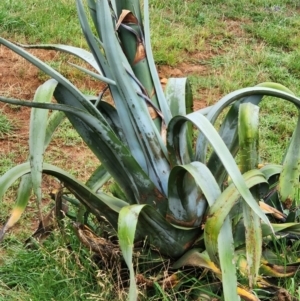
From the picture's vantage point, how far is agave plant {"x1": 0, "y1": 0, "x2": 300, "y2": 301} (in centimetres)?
203

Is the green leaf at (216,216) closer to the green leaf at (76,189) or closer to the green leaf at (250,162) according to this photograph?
the green leaf at (250,162)

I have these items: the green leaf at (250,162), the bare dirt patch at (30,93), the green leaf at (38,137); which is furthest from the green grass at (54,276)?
the bare dirt patch at (30,93)

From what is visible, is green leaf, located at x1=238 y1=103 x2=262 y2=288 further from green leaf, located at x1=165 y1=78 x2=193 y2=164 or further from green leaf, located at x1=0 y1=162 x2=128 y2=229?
green leaf, located at x1=0 y1=162 x2=128 y2=229

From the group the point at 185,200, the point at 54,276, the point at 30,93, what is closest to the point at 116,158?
the point at 185,200

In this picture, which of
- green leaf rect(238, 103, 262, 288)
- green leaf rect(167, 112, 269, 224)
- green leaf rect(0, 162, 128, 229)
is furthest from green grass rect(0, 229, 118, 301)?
green leaf rect(167, 112, 269, 224)

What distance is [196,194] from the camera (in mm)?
2271

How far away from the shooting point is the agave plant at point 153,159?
2.03m

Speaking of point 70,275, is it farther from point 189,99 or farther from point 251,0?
point 251,0

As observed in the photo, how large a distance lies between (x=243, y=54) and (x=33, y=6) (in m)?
1.92

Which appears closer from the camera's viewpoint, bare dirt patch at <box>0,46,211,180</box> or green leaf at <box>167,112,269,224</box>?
green leaf at <box>167,112,269,224</box>

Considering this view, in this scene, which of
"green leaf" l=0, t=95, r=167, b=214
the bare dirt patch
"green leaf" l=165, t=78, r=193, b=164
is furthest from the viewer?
the bare dirt patch

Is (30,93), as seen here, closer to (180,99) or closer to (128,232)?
(180,99)

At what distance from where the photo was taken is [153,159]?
7.54ft

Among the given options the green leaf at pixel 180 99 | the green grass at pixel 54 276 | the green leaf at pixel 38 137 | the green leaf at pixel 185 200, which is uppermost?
the green leaf at pixel 38 137
